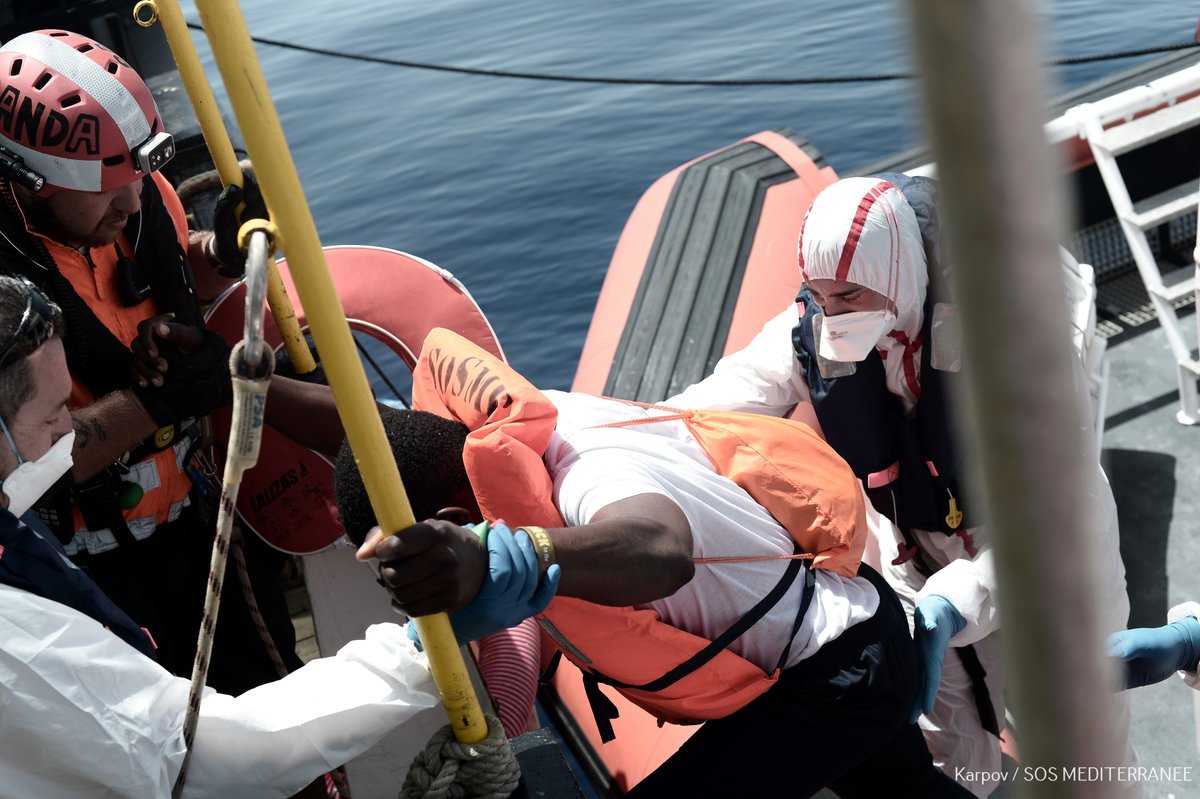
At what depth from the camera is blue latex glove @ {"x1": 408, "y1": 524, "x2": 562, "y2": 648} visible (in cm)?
118

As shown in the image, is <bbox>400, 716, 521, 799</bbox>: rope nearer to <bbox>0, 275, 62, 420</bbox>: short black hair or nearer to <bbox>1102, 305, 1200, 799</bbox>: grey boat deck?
<bbox>0, 275, 62, 420</bbox>: short black hair

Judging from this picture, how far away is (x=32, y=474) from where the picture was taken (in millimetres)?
1492

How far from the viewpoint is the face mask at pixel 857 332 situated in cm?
203

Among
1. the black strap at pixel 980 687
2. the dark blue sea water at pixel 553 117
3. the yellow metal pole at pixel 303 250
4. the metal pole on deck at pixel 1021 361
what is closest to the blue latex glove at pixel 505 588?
the yellow metal pole at pixel 303 250

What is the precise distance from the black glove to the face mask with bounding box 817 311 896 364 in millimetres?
1052

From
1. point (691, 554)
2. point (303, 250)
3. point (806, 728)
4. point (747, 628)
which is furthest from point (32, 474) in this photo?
point (806, 728)

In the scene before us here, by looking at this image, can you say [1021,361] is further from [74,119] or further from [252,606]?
[252,606]

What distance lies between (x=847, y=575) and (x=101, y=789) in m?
1.08

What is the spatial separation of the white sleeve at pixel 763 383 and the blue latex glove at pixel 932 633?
1.69 feet

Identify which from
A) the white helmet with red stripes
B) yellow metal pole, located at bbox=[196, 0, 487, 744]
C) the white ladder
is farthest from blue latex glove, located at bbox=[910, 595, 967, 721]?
the white ladder

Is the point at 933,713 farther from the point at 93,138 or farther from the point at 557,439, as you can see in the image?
the point at 93,138

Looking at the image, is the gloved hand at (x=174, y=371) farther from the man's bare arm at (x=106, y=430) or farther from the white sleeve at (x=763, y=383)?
the white sleeve at (x=763, y=383)

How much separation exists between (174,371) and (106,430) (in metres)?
0.16

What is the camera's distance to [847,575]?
5.69 ft
